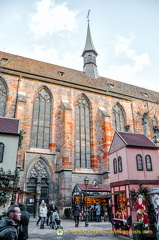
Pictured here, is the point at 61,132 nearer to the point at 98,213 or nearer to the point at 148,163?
the point at 98,213

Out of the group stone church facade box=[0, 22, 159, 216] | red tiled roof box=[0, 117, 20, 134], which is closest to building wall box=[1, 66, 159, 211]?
stone church facade box=[0, 22, 159, 216]

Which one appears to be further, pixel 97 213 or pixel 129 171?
pixel 97 213

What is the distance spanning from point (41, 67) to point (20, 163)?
1199 cm

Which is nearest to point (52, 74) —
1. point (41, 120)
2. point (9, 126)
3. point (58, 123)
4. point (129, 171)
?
point (41, 120)

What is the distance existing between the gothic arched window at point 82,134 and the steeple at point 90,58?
800cm

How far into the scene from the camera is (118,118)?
22625 millimetres

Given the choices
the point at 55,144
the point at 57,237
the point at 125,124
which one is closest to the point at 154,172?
the point at 57,237

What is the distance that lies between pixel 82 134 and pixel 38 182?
20.6 ft

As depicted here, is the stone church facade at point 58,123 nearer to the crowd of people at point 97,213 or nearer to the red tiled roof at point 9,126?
the crowd of people at point 97,213

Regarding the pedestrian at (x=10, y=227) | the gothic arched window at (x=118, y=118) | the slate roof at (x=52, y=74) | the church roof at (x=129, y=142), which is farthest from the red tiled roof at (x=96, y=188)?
the pedestrian at (x=10, y=227)

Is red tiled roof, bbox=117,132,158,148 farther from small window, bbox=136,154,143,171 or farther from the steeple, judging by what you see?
the steeple

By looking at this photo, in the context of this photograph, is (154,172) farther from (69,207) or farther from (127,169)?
(69,207)

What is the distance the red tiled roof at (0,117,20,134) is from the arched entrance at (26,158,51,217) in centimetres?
578

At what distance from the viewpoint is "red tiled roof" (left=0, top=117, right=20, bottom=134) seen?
10830 mm
